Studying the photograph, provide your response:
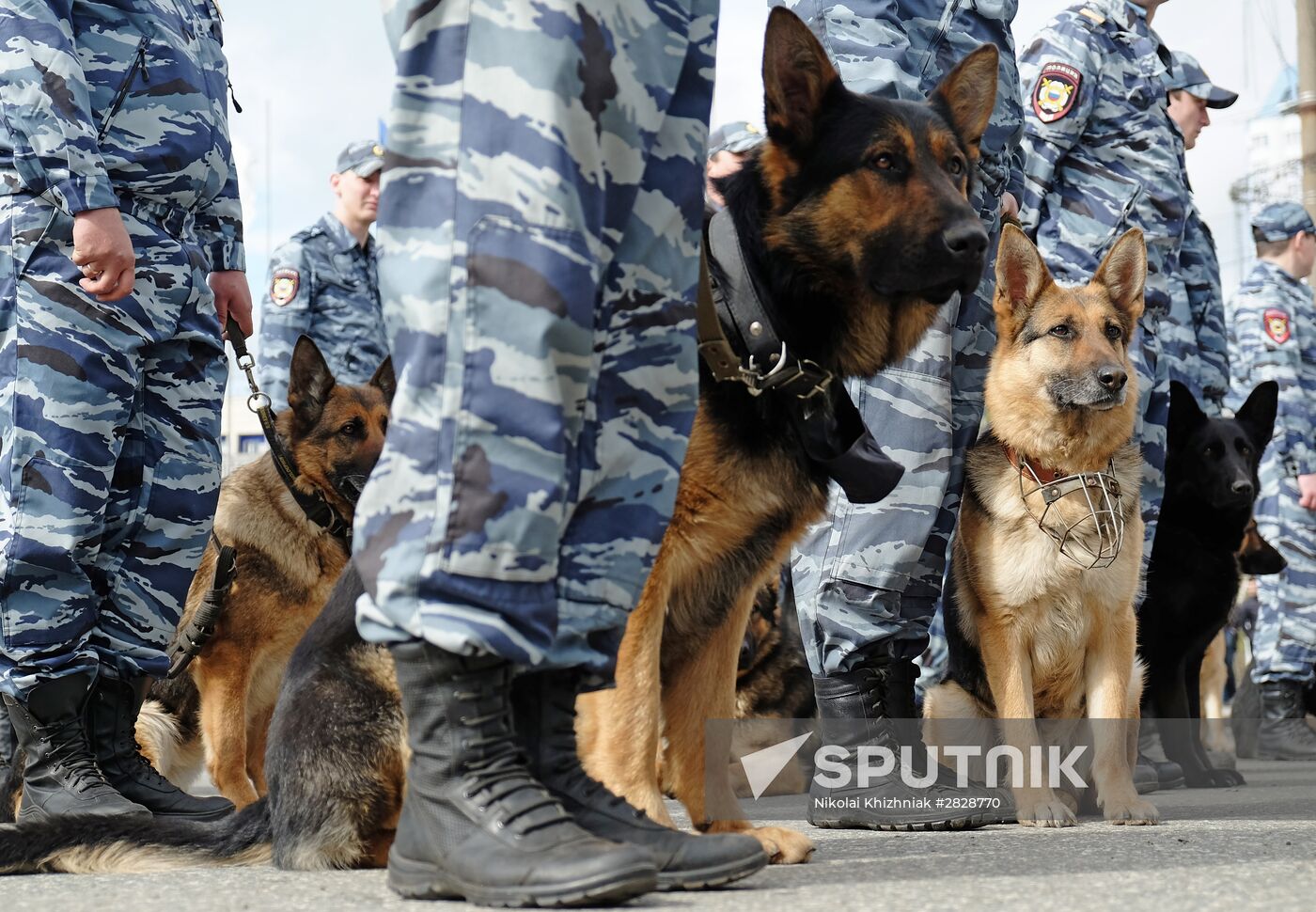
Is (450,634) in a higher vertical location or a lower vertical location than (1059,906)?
higher

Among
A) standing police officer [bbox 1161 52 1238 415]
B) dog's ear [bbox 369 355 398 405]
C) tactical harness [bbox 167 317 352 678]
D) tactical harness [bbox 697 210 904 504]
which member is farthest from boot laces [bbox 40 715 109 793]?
standing police officer [bbox 1161 52 1238 415]

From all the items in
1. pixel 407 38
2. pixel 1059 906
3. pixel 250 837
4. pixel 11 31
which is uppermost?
pixel 11 31

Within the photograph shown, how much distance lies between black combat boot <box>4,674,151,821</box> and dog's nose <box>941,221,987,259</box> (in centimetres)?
234

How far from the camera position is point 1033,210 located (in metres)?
4.82

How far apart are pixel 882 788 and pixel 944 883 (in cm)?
143

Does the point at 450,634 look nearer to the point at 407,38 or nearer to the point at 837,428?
the point at 407,38

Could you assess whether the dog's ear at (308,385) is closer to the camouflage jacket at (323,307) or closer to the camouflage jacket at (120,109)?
the camouflage jacket at (323,307)

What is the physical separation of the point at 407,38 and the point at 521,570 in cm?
77

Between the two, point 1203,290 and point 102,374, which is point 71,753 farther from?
point 1203,290

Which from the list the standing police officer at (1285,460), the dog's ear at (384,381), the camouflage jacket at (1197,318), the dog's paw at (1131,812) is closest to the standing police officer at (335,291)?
the dog's ear at (384,381)

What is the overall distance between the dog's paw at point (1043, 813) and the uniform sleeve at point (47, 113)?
2.81 m

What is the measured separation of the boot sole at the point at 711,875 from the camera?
5.92ft

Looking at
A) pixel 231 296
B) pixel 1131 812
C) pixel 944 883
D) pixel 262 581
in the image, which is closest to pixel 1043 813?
pixel 1131 812

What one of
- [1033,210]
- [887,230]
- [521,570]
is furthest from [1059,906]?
[1033,210]
